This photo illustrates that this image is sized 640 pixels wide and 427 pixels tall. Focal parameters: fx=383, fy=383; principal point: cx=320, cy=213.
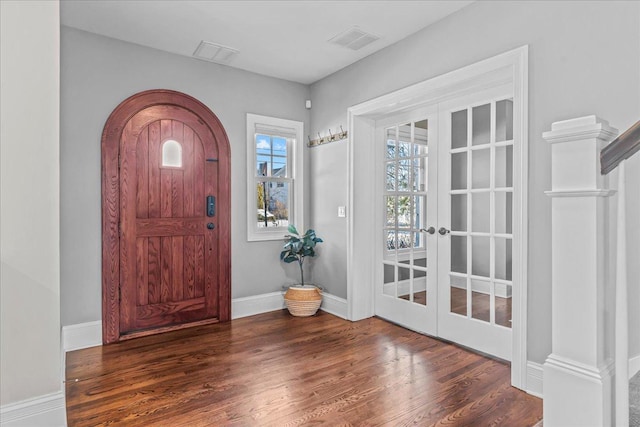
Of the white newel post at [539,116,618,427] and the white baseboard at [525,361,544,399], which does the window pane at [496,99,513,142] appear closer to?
the white baseboard at [525,361,544,399]

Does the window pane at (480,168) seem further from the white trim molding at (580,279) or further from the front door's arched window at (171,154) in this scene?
the front door's arched window at (171,154)

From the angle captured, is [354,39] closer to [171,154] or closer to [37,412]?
[171,154]

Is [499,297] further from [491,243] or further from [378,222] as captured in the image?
[378,222]

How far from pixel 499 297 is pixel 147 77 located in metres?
3.49

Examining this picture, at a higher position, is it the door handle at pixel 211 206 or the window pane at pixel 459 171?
the window pane at pixel 459 171

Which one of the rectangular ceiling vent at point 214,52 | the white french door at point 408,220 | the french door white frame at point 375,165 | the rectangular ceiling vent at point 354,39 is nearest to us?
the french door white frame at point 375,165

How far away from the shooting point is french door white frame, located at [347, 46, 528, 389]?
7.93 ft

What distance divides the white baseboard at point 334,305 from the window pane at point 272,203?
0.94 m

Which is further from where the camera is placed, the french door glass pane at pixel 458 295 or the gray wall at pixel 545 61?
the french door glass pane at pixel 458 295

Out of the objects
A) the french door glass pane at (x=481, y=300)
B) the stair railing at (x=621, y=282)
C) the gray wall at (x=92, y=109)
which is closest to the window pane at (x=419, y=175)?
the french door glass pane at (x=481, y=300)

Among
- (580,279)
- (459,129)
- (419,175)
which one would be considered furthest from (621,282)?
(419,175)

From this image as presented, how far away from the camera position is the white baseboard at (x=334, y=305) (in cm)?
396

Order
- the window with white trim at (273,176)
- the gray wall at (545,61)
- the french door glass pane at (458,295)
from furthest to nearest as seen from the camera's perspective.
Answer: the window with white trim at (273,176), the french door glass pane at (458,295), the gray wall at (545,61)

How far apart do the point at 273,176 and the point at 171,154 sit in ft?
3.64
